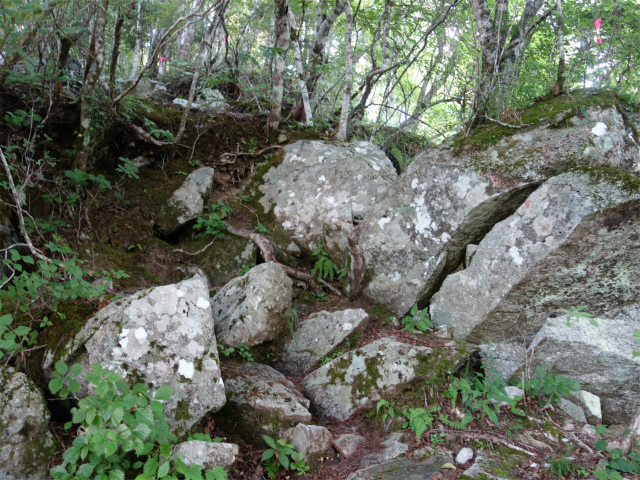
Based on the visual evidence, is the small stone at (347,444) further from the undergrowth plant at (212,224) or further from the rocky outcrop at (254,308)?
the undergrowth plant at (212,224)

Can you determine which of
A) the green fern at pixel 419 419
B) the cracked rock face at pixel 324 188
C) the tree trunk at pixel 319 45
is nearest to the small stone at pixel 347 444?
the green fern at pixel 419 419

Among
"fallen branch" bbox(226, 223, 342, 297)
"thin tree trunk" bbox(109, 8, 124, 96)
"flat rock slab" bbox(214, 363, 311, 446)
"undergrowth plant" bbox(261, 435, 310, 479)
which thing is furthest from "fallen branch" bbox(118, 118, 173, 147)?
"undergrowth plant" bbox(261, 435, 310, 479)

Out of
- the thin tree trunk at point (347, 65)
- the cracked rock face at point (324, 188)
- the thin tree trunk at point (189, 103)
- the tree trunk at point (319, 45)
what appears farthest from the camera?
the tree trunk at point (319, 45)

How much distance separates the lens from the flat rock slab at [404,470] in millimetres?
3115

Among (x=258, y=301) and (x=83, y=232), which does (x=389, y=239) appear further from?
(x=83, y=232)

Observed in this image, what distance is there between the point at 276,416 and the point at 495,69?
5.53 meters

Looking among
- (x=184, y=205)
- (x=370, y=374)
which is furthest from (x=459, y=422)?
(x=184, y=205)

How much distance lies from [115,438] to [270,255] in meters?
3.95

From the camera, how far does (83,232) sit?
5.73 meters

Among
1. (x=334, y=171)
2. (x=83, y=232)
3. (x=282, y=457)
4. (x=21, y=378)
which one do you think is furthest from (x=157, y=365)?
(x=334, y=171)

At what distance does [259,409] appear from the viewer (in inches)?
143

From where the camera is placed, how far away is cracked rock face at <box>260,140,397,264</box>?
21.5 feet

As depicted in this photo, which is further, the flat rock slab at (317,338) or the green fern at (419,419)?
the flat rock slab at (317,338)

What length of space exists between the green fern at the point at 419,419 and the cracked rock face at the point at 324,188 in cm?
270
